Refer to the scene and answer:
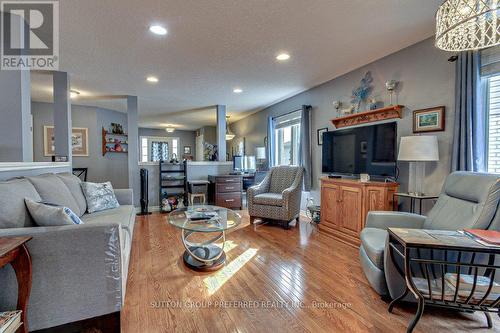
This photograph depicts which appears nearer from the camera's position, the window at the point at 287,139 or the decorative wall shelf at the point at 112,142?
the window at the point at 287,139

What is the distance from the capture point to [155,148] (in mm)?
9562

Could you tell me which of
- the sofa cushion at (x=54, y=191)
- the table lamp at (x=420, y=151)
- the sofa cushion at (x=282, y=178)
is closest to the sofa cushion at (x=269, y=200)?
the sofa cushion at (x=282, y=178)

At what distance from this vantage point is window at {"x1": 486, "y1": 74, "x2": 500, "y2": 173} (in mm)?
2164

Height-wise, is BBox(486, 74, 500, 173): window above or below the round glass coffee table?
above

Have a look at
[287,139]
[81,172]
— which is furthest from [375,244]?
[81,172]

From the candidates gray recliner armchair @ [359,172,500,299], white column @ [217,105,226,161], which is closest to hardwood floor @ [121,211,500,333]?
gray recliner armchair @ [359,172,500,299]

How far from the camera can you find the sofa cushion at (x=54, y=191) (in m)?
2.02

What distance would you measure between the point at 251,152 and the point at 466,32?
5.65 metres

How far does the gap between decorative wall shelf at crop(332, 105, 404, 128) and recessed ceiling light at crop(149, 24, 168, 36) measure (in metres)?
2.56

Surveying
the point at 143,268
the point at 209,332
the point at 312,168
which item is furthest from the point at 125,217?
the point at 312,168

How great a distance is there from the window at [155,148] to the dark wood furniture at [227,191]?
5.00 meters

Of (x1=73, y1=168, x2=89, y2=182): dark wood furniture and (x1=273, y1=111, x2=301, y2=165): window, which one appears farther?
(x1=73, y1=168, x2=89, y2=182): dark wood furniture

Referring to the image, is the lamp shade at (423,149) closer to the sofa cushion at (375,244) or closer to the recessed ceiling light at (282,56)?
the sofa cushion at (375,244)

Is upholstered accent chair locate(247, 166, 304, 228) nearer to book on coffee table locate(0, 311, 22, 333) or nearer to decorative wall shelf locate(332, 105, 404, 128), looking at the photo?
decorative wall shelf locate(332, 105, 404, 128)
